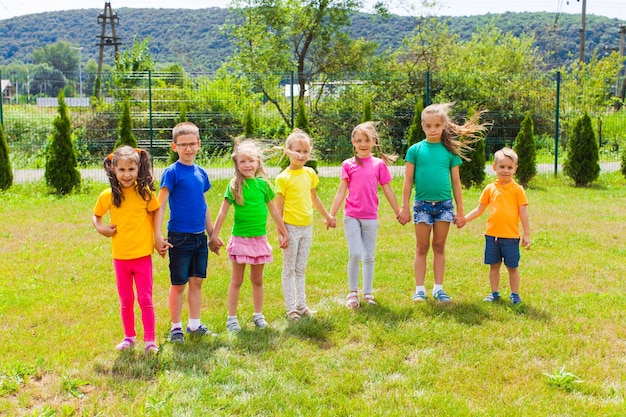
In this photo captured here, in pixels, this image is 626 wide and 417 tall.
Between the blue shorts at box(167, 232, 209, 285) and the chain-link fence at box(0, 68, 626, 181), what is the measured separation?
11.4 meters

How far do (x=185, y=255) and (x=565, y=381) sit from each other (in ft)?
9.53

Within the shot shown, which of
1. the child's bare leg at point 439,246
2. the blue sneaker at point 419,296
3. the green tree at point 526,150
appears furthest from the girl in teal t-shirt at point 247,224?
the green tree at point 526,150

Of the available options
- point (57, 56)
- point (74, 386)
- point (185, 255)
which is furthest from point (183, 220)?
point (57, 56)

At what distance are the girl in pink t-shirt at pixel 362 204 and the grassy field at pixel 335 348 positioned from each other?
35 centimetres

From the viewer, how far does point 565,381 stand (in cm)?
419

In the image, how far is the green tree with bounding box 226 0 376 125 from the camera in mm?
26125

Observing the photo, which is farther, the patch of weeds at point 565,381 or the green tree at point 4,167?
the green tree at point 4,167

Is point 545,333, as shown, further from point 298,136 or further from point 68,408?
point 68,408

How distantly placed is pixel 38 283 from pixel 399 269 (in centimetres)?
386

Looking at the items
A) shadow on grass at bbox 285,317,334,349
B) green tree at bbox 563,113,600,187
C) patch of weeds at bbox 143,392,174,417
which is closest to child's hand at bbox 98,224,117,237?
patch of weeds at bbox 143,392,174,417

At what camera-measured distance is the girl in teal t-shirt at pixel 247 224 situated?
17.6 feet

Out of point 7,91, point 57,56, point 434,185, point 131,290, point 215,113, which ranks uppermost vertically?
point 57,56

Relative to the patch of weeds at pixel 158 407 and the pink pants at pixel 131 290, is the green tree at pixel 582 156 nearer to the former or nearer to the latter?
the pink pants at pixel 131 290

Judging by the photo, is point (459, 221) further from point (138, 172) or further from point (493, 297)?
point (138, 172)
